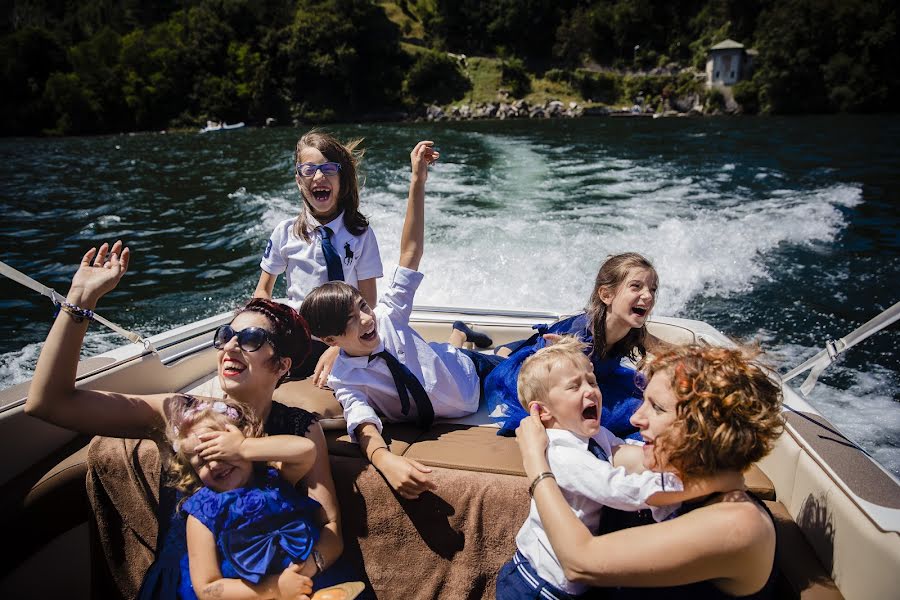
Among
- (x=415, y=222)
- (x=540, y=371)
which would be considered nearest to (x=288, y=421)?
(x=540, y=371)

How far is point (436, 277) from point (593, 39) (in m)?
52.6

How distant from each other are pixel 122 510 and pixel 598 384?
5.40 feet

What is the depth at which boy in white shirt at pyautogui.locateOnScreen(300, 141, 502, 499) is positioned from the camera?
1694 mm

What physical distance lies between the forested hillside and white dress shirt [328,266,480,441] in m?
35.1

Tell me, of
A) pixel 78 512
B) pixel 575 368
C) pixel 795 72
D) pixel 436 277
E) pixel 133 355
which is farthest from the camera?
pixel 795 72

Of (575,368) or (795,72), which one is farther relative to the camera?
(795,72)

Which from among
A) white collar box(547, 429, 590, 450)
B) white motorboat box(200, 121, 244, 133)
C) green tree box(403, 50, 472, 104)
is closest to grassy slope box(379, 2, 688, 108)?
green tree box(403, 50, 472, 104)

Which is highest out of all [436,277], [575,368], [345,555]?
[575,368]

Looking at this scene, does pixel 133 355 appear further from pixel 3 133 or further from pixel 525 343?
pixel 3 133

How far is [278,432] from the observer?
160cm

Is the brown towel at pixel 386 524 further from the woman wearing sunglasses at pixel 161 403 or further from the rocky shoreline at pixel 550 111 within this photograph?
the rocky shoreline at pixel 550 111

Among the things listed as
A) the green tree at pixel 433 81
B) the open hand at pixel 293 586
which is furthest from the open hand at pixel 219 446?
the green tree at pixel 433 81

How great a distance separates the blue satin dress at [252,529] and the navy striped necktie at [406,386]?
558mm

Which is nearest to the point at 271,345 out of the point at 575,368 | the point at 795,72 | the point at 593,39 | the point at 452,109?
the point at 575,368
